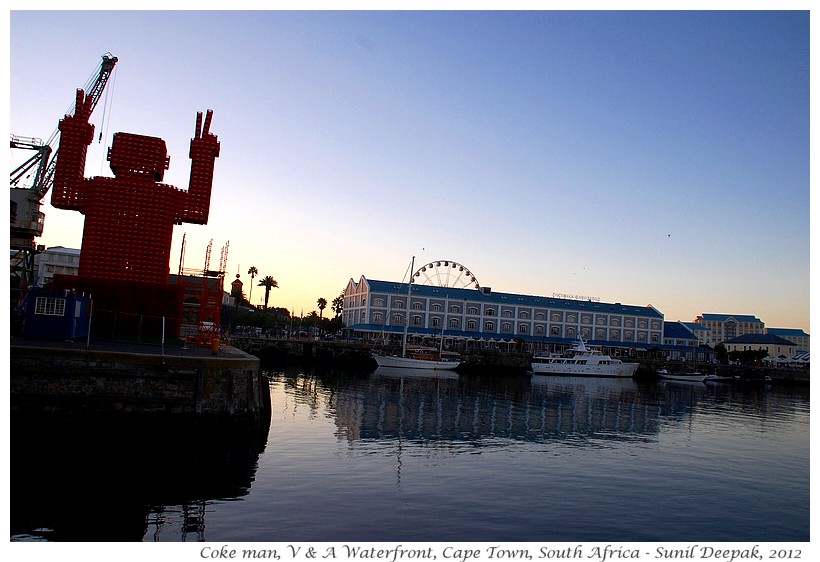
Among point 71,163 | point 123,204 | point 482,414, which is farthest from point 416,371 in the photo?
point 71,163

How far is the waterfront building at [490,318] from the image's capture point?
354ft

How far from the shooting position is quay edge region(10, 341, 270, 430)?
2298cm

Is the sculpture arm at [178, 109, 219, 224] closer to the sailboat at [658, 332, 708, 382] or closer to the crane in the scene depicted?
the crane

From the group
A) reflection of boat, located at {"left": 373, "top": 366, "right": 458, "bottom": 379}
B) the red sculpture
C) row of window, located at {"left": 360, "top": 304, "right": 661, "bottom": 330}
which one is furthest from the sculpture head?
row of window, located at {"left": 360, "top": 304, "right": 661, "bottom": 330}

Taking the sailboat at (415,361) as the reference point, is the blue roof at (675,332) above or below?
above

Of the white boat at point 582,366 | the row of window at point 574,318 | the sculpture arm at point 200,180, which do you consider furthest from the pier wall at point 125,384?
the row of window at point 574,318

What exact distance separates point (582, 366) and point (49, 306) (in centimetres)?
7501

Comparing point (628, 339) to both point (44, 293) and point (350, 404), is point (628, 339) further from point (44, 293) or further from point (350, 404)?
point (44, 293)

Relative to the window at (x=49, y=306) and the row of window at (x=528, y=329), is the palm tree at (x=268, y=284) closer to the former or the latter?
the row of window at (x=528, y=329)

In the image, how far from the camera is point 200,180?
119 ft

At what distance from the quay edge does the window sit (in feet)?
11.2

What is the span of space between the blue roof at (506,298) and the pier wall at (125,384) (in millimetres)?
82174

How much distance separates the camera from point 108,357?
23.6 metres

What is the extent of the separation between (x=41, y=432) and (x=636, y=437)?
26650 millimetres
